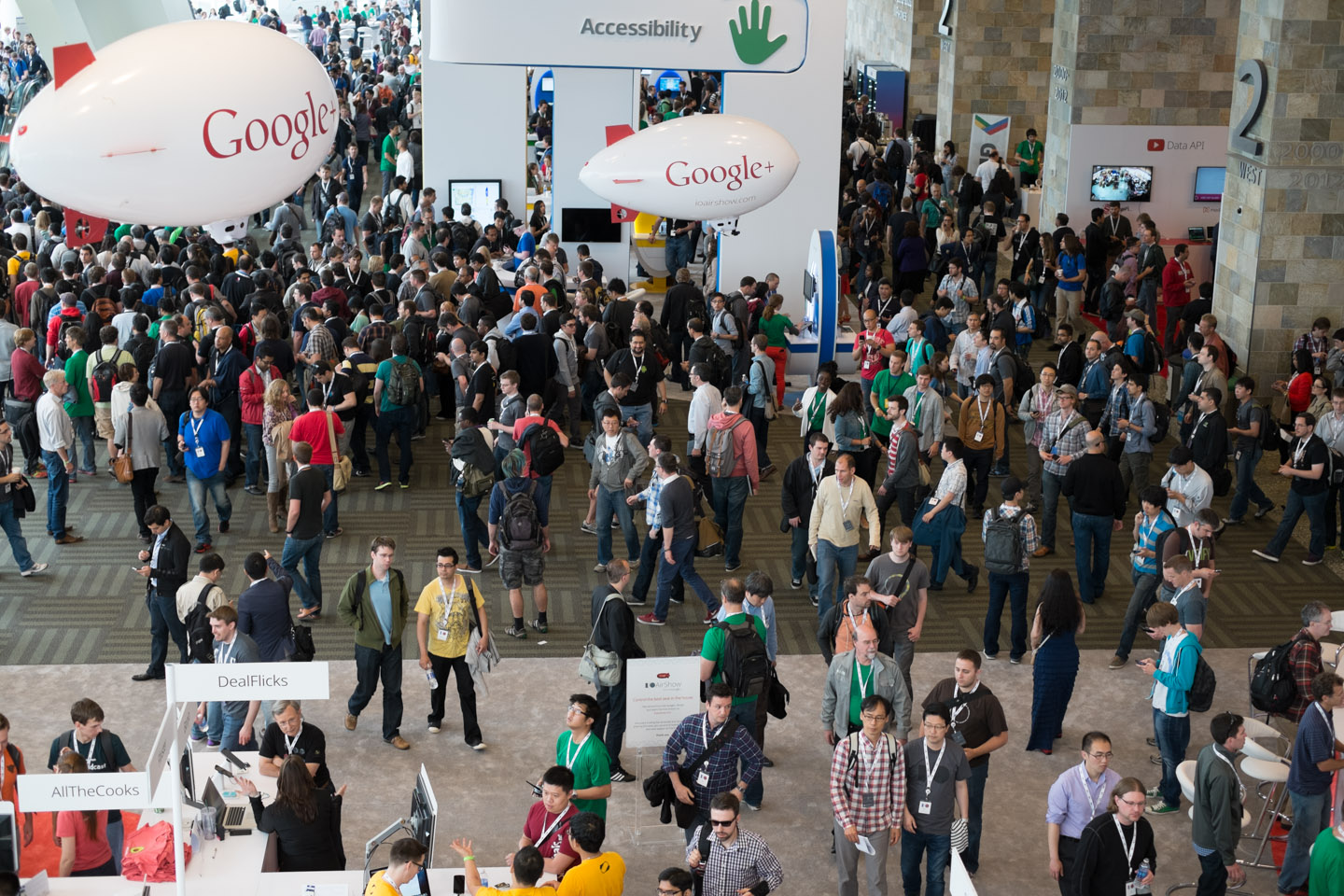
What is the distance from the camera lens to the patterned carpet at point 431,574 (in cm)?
916

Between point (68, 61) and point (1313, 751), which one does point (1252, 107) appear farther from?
point (68, 61)

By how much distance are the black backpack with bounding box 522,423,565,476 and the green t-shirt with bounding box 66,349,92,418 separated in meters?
3.51

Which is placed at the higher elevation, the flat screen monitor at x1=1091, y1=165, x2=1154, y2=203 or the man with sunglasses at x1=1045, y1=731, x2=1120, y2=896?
the flat screen monitor at x1=1091, y1=165, x2=1154, y2=203

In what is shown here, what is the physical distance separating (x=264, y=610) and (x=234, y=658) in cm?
47

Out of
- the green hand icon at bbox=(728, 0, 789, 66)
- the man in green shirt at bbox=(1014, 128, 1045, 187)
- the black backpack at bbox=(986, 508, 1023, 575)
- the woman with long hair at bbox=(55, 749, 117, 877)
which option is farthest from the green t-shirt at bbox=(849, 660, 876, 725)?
the man in green shirt at bbox=(1014, 128, 1045, 187)

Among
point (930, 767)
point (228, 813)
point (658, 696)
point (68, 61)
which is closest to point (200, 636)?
point (228, 813)

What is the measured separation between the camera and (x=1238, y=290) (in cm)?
1326

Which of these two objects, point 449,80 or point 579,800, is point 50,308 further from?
point 579,800

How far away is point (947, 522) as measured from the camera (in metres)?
9.41

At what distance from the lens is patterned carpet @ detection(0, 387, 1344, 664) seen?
9.16m

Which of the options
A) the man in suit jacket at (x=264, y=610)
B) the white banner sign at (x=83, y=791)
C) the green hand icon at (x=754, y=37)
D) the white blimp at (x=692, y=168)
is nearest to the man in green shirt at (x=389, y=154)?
the green hand icon at (x=754, y=37)

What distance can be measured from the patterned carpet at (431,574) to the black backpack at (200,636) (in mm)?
1517

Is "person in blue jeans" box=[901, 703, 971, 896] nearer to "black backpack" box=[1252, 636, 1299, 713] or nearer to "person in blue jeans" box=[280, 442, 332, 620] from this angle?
"black backpack" box=[1252, 636, 1299, 713]

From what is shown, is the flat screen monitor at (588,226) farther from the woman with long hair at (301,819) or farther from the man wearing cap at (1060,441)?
the woman with long hair at (301,819)
